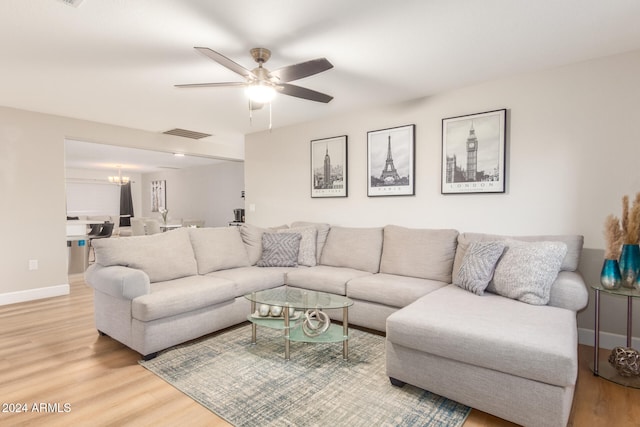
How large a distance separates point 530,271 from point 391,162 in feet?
6.39

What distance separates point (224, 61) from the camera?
81.0 inches

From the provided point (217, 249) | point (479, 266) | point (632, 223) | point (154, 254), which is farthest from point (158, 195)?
point (632, 223)

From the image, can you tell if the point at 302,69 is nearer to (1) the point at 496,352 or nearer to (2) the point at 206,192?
(1) the point at 496,352

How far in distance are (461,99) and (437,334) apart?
8.19 ft

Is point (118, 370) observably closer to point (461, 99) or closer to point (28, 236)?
point (28, 236)

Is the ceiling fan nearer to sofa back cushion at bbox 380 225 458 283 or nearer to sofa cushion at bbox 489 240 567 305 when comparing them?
sofa back cushion at bbox 380 225 458 283

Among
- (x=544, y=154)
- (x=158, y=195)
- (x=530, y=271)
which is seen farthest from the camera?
(x=158, y=195)

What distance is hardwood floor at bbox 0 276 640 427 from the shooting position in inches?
69.1

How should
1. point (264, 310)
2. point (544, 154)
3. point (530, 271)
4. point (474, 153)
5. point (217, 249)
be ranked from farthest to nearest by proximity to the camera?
1. point (217, 249)
2. point (474, 153)
3. point (544, 154)
4. point (264, 310)
5. point (530, 271)

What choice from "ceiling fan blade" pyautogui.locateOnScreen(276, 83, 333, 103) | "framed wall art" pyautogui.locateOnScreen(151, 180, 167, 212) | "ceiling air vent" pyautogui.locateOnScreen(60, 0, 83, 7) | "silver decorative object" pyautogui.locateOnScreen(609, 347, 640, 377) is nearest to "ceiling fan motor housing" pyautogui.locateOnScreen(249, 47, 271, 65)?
"ceiling fan blade" pyautogui.locateOnScreen(276, 83, 333, 103)

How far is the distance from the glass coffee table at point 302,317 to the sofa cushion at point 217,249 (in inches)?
35.3

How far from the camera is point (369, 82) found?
3154mm

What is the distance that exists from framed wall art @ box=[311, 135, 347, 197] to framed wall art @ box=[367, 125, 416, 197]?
38cm

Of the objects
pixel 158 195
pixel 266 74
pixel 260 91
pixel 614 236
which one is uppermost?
pixel 266 74
